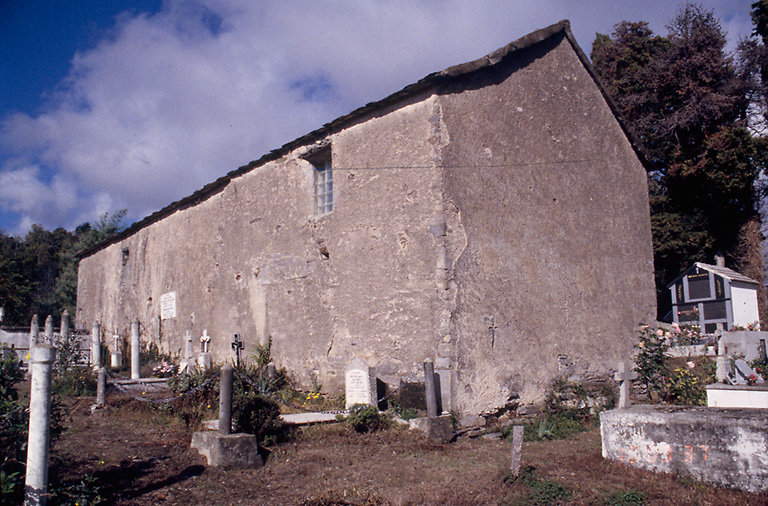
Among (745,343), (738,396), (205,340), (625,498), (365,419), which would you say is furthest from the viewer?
(205,340)

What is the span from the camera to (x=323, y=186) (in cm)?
1190

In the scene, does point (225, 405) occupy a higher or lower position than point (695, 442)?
higher

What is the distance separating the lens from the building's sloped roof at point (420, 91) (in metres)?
9.66

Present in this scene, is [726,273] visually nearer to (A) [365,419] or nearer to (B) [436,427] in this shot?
(B) [436,427]

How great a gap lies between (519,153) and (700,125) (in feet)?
40.2

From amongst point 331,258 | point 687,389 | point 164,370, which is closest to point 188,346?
point 164,370

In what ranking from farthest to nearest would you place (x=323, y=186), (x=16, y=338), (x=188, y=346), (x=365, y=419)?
1. (x=16, y=338)
2. (x=188, y=346)
3. (x=323, y=186)
4. (x=365, y=419)

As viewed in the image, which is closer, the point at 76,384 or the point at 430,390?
the point at 430,390

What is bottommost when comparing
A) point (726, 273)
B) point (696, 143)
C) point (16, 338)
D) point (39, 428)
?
point (39, 428)

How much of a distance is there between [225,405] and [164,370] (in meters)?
8.02

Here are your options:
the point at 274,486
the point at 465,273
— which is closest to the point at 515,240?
the point at 465,273

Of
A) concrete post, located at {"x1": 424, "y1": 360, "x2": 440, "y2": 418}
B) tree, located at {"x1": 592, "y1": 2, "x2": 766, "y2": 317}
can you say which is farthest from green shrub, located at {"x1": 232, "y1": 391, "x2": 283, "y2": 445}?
tree, located at {"x1": 592, "y1": 2, "x2": 766, "y2": 317}

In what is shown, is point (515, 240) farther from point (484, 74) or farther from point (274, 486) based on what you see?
point (274, 486)

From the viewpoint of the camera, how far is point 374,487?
624 cm
